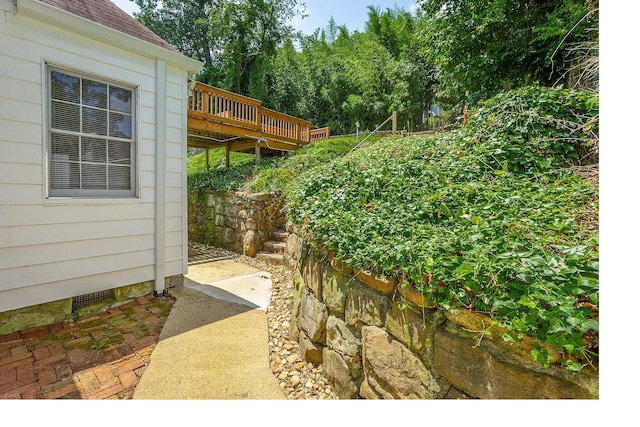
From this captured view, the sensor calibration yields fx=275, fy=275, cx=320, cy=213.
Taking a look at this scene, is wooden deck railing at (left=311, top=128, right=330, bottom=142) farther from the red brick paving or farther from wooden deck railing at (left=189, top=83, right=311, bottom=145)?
the red brick paving

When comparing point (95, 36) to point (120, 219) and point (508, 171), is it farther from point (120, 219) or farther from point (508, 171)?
point (508, 171)

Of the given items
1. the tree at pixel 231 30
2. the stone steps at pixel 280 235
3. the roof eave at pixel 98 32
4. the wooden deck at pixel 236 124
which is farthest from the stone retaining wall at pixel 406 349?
the tree at pixel 231 30

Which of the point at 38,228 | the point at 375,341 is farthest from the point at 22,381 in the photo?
the point at 375,341

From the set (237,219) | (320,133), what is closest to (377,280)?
(237,219)

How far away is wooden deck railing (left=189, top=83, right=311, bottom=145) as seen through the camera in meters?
5.59

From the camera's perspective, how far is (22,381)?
161cm

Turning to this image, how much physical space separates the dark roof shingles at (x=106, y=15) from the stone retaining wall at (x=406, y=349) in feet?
9.47

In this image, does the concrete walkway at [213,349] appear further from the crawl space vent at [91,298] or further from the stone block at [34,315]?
the stone block at [34,315]

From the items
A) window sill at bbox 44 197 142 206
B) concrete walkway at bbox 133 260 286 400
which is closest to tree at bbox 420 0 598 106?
concrete walkway at bbox 133 260 286 400

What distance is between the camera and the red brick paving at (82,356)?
158cm

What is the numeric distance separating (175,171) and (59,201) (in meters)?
1.00
